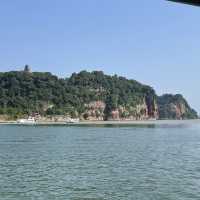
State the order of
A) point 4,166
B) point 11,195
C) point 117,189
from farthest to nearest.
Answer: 1. point 4,166
2. point 117,189
3. point 11,195

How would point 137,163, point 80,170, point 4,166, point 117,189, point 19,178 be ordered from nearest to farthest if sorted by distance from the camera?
1. point 117,189
2. point 19,178
3. point 80,170
4. point 4,166
5. point 137,163

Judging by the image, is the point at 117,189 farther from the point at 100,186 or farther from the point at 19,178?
the point at 19,178

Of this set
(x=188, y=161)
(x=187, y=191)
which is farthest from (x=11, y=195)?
(x=188, y=161)

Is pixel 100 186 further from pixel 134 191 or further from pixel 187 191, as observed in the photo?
pixel 187 191

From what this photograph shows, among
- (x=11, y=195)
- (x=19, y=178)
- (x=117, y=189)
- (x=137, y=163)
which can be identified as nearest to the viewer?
(x=11, y=195)

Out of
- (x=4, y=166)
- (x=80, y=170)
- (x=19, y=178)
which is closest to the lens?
(x=19, y=178)

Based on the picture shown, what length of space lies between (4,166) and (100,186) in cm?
1584

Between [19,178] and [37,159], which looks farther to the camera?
[37,159]

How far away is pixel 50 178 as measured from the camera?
3694cm

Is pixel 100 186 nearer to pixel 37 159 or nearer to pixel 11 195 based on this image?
pixel 11 195

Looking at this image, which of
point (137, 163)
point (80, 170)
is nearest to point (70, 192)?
point (80, 170)

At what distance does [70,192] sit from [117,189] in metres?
3.23

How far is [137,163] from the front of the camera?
49281 mm

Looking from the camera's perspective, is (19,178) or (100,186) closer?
(100,186)
